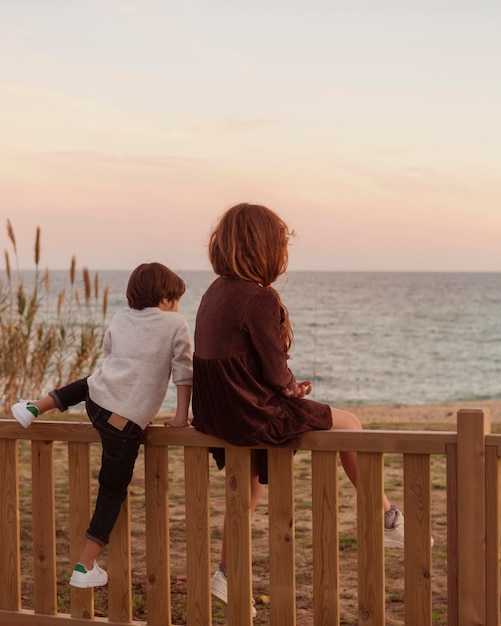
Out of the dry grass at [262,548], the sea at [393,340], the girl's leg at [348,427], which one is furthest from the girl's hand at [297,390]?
the sea at [393,340]

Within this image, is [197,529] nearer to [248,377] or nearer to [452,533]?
[248,377]

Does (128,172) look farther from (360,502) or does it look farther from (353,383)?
(360,502)

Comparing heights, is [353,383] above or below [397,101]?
below

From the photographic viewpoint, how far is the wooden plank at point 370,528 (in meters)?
3.04

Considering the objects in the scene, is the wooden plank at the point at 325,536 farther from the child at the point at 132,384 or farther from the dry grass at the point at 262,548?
the dry grass at the point at 262,548

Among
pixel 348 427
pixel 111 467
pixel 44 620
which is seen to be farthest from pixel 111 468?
pixel 348 427

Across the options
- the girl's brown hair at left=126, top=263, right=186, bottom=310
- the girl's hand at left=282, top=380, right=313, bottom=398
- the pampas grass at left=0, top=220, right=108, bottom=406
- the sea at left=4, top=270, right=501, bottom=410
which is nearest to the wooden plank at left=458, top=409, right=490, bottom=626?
the girl's hand at left=282, top=380, right=313, bottom=398

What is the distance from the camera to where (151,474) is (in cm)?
324

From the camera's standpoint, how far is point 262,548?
209 inches

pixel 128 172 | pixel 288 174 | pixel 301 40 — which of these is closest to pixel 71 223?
pixel 128 172

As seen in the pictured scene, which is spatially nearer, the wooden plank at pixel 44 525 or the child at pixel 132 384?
the child at pixel 132 384

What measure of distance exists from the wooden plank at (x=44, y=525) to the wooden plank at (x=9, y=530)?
0.11 m

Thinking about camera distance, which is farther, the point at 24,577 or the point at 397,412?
the point at 397,412

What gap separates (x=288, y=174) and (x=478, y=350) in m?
10.3
